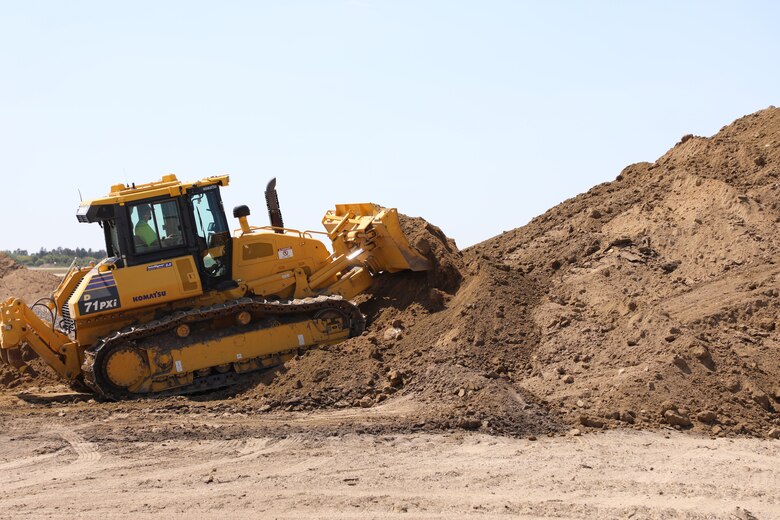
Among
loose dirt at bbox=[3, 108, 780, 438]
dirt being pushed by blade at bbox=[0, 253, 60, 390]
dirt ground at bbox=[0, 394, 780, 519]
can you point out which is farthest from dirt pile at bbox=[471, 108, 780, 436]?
dirt being pushed by blade at bbox=[0, 253, 60, 390]

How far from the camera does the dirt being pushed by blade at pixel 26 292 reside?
16391mm

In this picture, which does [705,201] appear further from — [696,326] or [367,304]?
[367,304]

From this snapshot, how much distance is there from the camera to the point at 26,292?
76.7 feet

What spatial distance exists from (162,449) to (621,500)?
16.8 ft

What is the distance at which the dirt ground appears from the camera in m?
9.03

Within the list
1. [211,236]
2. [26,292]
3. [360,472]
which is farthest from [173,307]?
[26,292]

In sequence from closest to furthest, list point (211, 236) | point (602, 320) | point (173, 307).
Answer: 1. point (602, 320)
2. point (173, 307)
3. point (211, 236)

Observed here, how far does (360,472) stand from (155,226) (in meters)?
6.45

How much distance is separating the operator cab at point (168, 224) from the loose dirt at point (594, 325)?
6.83 ft

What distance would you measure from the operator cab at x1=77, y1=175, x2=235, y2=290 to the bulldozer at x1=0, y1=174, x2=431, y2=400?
15 millimetres

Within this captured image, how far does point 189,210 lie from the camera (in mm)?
15219

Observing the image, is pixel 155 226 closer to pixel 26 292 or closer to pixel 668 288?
pixel 668 288

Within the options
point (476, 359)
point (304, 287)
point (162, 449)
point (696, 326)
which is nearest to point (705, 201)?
point (696, 326)

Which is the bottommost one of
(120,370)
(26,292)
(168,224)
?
(120,370)
